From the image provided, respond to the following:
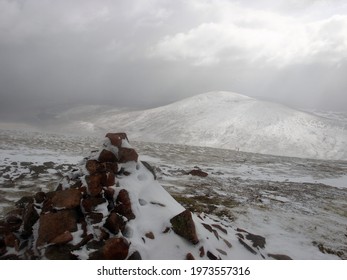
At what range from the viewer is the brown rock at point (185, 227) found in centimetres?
854

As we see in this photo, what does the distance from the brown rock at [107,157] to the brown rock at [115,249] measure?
3.95 metres

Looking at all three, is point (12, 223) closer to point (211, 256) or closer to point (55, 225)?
point (55, 225)

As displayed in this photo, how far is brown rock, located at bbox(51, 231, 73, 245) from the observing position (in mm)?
7722

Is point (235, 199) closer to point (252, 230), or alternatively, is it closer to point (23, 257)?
point (252, 230)

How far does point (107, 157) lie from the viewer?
11.0 meters

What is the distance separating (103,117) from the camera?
19438 cm

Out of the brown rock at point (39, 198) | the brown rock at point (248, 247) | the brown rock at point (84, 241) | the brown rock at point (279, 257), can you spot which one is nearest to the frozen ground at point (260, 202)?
the brown rock at point (279, 257)

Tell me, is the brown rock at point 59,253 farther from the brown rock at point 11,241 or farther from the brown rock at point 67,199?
the brown rock at point 67,199

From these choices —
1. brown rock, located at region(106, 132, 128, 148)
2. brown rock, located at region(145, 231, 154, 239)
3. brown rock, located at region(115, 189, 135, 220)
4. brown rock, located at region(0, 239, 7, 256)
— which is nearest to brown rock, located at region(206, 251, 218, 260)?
brown rock, located at region(145, 231, 154, 239)

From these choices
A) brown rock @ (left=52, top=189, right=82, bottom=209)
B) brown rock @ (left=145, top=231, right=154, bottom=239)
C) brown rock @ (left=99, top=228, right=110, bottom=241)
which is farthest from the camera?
brown rock @ (left=52, top=189, right=82, bottom=209)

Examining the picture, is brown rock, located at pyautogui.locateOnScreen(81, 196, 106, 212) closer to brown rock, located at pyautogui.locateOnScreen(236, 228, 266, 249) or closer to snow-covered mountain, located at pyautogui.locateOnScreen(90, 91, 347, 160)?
brown rock, located at pyautogui.locateOnScreen(236, 228, 266, 249)

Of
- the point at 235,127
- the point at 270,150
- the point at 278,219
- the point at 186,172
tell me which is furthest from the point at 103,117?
the point at 278,219

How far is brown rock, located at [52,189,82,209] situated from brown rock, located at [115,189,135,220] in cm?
123

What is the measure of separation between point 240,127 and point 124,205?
13077 centimetres
